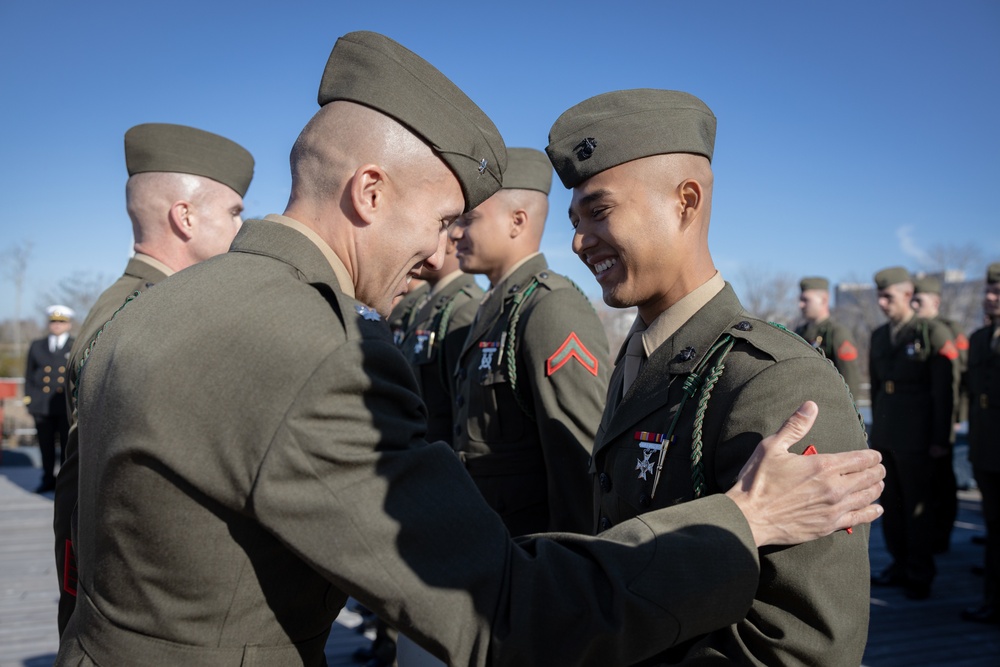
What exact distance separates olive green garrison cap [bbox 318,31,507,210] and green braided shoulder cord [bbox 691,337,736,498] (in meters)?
0.77

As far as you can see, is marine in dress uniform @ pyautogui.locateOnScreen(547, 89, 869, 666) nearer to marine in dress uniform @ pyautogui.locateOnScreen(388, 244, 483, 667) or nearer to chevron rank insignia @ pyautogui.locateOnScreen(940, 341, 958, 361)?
marine in dress uniform @ pyautogui.locateOnScreen(388, 244, 483, 667)

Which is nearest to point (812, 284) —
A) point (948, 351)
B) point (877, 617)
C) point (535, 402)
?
point (948, 351)

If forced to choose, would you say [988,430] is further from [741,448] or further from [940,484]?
[741,448]

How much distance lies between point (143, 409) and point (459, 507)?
60 cm

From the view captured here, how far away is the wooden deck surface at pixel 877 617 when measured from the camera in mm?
5207

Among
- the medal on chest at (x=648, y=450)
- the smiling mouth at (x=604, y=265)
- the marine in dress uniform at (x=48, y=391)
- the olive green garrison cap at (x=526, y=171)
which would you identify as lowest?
the marine in dress uniform at (x=48, y=391)

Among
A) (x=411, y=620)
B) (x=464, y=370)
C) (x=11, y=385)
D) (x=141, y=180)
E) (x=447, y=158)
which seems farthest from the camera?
(x=11, y=385)

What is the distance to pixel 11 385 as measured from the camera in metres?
14.2

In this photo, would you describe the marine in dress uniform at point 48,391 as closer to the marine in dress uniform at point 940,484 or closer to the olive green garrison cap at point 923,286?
the marine in dress uniform at point 940,484

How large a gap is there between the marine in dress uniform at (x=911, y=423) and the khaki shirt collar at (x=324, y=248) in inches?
255

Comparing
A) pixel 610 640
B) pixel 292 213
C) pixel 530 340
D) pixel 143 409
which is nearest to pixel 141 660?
pixel 143 409

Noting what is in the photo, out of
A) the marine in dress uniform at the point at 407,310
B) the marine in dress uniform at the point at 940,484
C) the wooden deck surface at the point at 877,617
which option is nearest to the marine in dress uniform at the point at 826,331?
the marine in dress uniform at the point at 940,484

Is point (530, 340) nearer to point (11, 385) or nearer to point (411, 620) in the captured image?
point (411, 620)

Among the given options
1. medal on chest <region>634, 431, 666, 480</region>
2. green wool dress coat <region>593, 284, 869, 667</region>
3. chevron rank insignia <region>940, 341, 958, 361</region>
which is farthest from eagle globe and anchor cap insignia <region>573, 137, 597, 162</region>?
chevron rank insignia <region>940, 341, 958, 361</region>
